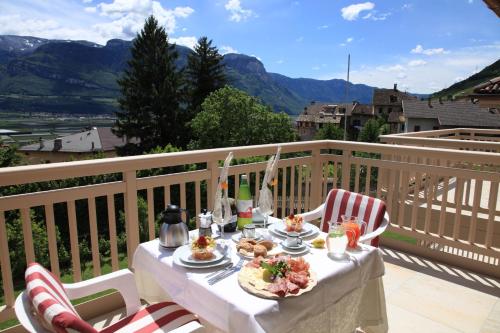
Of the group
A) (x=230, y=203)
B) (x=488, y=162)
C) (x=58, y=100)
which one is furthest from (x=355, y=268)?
(x=58, y=100)

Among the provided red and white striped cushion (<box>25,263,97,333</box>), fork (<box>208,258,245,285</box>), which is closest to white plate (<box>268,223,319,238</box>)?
fork (<box>208,258,245,285</box>)

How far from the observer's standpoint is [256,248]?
5.28 feet

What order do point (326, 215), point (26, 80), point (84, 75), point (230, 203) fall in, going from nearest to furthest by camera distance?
1. point (230, 203)
2. point (326, 215)
3. point (26, 80)
4. point (84, 75)

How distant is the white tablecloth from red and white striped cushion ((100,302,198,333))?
6 cm

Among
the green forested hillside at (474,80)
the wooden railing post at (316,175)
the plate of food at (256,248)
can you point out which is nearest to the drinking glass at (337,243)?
the plate of food at (256,248)

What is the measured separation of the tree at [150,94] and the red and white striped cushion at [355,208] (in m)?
24.5

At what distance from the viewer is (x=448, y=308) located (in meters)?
2.64

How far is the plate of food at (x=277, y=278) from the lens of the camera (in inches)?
50.3

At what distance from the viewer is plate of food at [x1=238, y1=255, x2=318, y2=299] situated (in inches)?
50.3

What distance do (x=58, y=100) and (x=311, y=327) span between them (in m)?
107

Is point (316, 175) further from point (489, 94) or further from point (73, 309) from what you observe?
point (73, 309)

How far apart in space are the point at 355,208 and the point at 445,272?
1575mm

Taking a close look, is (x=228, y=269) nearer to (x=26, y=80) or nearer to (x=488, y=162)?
(x=488, y=162)

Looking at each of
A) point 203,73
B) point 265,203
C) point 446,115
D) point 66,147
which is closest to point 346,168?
point 265,203
